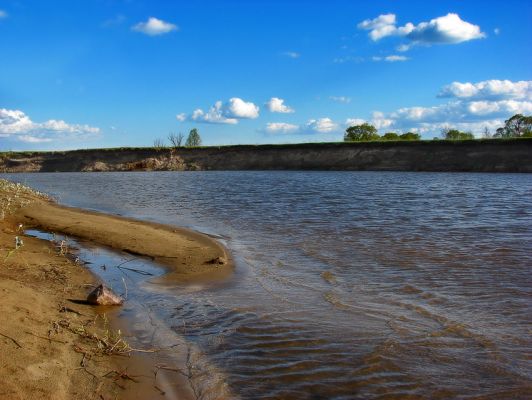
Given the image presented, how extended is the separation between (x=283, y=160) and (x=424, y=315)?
50.0m

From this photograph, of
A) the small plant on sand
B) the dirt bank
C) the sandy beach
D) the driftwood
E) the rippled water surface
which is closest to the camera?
the sandy beach

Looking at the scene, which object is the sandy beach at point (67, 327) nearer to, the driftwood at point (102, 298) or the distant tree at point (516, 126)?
the driftwood at point (102, 298)

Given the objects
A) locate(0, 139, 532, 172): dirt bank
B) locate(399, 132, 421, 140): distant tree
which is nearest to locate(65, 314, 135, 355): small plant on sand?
locate(0, 139, 532, 172): dirt bank

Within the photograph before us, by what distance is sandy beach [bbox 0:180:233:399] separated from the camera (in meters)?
3.91

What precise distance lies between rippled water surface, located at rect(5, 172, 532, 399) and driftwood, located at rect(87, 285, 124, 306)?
52 centimetres

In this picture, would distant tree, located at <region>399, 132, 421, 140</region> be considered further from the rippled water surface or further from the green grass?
the rippled water surface

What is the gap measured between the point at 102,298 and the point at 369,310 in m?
3.57

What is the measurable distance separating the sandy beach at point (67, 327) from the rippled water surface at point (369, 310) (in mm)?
754

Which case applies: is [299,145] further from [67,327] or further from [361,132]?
[67,327]

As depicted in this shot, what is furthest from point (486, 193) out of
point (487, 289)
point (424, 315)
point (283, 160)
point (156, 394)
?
point (283, 160)

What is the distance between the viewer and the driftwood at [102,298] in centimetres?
612

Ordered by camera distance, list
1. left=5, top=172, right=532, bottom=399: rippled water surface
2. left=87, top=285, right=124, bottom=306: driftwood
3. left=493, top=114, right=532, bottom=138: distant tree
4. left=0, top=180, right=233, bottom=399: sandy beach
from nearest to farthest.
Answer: left=0, top=180, right=233, bottom=399: sandy beach → left=5, top=172, right=532, bottom=399: rippled water surface → left=87, top=285, right=124, bottom=306: driftwood → left=493, top=114, right=532, bottom=138: distant tree

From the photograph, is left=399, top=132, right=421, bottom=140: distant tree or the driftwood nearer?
the driftwood

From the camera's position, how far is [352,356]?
4.89 m
